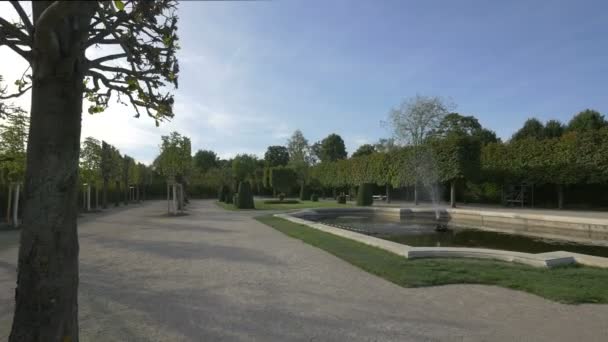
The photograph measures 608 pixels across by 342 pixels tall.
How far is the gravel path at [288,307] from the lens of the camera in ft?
11.1

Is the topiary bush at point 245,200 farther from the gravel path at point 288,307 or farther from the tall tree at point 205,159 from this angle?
the tall tree at point 205,159

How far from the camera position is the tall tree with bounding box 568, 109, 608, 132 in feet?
121

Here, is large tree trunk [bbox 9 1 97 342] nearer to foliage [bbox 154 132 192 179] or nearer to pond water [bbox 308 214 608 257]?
pond water [bbox 308 214 608 257]

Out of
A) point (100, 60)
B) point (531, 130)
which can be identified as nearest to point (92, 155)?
point (100, 60)

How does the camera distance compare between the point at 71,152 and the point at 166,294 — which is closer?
the point at 71,152

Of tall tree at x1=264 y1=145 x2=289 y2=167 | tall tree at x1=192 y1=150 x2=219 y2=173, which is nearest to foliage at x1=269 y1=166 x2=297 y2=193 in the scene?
tall tree at x1=264 y1=145 x2=289 y2=167

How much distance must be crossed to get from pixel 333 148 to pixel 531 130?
1482 inches

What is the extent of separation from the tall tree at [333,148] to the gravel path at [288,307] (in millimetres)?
66621

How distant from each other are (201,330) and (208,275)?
2.36 m

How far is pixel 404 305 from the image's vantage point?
4199mm

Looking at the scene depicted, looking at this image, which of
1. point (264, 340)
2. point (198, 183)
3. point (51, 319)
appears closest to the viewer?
point (51, 319)

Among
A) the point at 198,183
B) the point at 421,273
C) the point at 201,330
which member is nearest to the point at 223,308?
the point at 201,330

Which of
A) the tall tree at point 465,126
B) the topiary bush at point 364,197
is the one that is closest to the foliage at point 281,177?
the topiary bush at point 364,197

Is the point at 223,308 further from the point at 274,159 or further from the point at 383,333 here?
the point at 274,159
